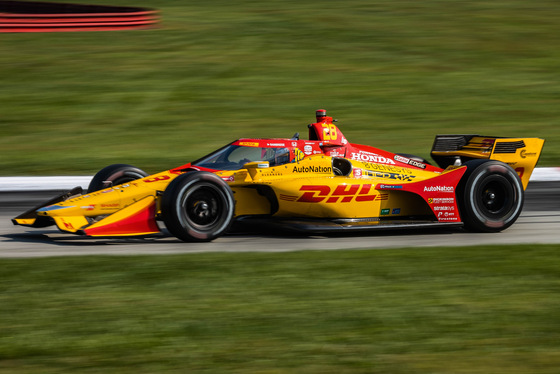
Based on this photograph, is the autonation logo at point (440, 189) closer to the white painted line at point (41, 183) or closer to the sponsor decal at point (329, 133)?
the sponsor decal at point (329, 133)

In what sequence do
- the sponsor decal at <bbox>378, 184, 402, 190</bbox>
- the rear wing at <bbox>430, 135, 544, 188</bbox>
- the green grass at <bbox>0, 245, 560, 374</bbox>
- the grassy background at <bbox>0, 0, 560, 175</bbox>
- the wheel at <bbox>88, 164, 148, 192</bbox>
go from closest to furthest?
the green grass at <bbox>0, 245, 560, 374</bbox>
the sponsor decal at <bbox>378, 184, 402, 190</bbox>
the wheel at <bbox>88, 164, 148, 192</bbox>
the rear wing at <bbox>430, 135, 544, 188</bbox>
the grassy background at <bbox>0, 0, 560, 175</bbox>

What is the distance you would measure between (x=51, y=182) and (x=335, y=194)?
6.32m

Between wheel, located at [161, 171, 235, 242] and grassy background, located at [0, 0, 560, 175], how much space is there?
668cm

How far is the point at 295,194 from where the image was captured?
867cm

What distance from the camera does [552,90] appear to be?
21.5m

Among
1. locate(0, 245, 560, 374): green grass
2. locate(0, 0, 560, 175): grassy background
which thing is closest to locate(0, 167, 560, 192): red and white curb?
locate(0, 0, 560, 175): grassy background

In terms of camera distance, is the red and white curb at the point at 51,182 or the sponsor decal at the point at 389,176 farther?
the red and white curb at the point at 51,182

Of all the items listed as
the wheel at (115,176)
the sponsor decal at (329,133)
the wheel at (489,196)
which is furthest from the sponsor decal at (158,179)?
the wheel at (489,196)

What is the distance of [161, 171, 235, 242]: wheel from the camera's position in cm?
803

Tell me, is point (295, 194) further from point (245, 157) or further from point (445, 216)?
point (445, 216)

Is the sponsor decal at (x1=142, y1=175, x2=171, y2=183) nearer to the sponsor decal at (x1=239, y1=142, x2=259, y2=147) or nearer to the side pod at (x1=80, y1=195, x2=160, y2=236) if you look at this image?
the side pod at (x1=80, y1=195, x2=160, y2=236)

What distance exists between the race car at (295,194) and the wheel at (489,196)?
0.04 ft

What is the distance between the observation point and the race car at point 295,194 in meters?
8.20

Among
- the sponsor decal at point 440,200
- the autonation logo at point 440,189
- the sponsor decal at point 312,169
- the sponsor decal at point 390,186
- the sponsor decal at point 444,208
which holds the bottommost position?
the sponsor decal at point 444,208
